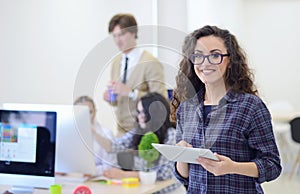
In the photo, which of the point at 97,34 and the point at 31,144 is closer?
the point at 31,144

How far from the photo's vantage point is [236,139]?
4.62 ft

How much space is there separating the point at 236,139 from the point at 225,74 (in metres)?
0.21

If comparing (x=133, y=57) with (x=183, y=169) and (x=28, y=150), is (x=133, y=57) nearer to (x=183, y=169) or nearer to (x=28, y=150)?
(x=183, y=169)

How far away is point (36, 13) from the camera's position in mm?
3516

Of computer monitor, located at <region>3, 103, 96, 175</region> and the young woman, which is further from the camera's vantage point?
computer monitor, located at <region>3, 103, 96, 175</region>

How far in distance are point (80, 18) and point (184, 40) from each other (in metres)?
2.30

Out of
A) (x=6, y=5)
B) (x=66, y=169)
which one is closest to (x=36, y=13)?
(x=6, y=5)

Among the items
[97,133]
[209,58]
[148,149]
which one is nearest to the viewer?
[209,58]

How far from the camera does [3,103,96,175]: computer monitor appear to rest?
2.15 m

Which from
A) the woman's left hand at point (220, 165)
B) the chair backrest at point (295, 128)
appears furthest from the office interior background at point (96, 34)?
the woman's left hand at point (220, 165)

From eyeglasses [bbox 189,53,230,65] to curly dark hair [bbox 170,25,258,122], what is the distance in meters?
0.02

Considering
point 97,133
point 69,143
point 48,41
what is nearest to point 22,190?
point 69,143

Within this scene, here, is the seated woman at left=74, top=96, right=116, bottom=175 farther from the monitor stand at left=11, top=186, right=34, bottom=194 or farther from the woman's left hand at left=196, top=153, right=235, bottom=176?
the woman's left hand at left=196, top=153, right=235, bottom=176

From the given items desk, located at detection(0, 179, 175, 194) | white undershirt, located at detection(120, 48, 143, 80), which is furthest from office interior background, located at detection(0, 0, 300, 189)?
white undershirt, located at detection(120, 48, 143, 80)
